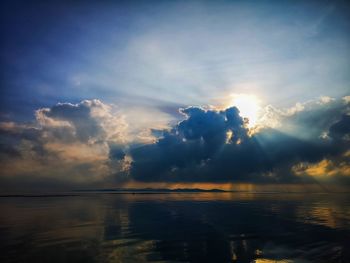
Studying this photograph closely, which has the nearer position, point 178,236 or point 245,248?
point 245,248

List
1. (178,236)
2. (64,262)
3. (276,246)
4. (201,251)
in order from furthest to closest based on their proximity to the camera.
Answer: (178,236), (276,246), (201,251), (64,262)

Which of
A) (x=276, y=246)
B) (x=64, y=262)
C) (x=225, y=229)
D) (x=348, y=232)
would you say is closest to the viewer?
(x=64, y=262)

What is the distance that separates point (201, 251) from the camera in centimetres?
3419

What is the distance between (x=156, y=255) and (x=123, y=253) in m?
3.80

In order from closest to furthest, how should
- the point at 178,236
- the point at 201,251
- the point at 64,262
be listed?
1. the point at 64,262
2. the point at 201,251
3. the point at 178,236

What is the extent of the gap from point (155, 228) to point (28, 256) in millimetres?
25101

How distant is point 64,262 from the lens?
28812 millimetres

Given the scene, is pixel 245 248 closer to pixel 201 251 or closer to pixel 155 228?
pixel 201 251

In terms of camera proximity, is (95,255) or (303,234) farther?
(303,234)

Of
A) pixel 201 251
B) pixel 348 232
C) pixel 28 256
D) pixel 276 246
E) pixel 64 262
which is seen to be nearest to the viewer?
pixel 64 262

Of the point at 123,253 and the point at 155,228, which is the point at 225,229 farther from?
the point at 123,253

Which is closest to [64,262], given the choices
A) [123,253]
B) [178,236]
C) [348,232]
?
[123,253]

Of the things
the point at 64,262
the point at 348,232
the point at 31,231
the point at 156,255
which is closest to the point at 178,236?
the point at 156,255

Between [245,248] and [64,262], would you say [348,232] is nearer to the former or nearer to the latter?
[245,248]
